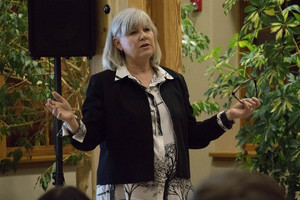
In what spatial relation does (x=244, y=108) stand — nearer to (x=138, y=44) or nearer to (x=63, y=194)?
(x=138, y=44)

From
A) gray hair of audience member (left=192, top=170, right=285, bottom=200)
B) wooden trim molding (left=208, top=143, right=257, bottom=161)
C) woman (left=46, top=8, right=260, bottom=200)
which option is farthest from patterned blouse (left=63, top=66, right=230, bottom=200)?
wooden trim molding (left=208, top=143, right=257, bottom=161)

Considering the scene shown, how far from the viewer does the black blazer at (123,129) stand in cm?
207

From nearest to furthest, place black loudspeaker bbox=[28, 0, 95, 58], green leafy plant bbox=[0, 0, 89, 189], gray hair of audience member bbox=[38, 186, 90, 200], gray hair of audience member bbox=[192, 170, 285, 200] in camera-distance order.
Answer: gray hair of audience member bbox=[192, 170, 285, 200] → gray hair of audience member bbox=[38, 186, 90, 200] → black loudspeaker bbox=[28, 0, 95, 58] → green leafy plant bbox=[0, 0, 89, 189]

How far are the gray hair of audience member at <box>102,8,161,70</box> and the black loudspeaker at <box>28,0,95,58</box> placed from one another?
1.70ft

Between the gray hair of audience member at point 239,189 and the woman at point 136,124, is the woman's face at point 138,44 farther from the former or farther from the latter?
the gray hair of audience member at point 239,189

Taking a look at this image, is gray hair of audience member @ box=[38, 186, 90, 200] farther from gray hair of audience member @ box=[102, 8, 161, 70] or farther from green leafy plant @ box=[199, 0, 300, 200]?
green leafy plant @ box=[199, 0, 300, 200]

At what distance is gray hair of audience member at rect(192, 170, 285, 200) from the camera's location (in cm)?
67

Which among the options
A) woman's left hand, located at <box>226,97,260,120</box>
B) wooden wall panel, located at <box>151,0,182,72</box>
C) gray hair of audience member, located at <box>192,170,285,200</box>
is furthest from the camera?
wooden wall panel, located at <box>151,0,182,72</box>

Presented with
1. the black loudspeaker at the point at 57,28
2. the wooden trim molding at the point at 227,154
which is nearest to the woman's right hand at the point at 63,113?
the black loudspeaker at the point at 57,28

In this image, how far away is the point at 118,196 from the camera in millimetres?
2084

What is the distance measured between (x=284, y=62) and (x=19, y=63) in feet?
5.53

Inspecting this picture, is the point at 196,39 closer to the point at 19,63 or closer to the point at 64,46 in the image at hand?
the point at 19,63

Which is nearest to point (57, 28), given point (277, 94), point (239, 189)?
point (277, 94)

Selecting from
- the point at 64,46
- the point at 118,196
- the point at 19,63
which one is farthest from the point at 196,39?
the point at 118,196
